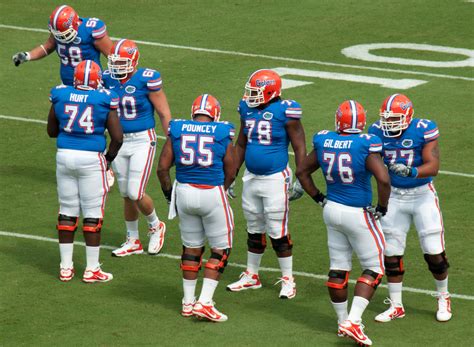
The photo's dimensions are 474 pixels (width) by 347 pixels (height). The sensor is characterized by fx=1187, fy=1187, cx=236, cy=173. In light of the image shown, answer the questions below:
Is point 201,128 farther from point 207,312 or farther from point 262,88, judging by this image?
point 207,312

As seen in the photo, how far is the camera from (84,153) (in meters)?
11.9

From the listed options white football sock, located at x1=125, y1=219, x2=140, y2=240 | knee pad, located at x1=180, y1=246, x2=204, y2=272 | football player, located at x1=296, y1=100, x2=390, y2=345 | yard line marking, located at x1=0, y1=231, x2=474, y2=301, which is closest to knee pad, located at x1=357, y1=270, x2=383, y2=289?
football player, located at x1=296, y1=100, x2=390, y2=345

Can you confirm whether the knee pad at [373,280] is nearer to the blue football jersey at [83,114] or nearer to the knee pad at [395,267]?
the knee pad at [395,267]

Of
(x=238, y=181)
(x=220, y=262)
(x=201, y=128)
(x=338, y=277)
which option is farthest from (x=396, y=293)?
(x=238, y=181)

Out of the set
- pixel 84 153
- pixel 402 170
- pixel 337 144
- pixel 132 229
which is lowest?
pixel 132 229

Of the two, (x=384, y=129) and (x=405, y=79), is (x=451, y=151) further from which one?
(x=384, y=129)

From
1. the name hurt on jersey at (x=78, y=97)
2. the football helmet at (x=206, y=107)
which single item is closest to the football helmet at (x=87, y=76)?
the name hurt on jersey at (x=78, y=97)

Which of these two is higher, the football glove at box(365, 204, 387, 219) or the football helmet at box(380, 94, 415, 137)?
the football helmet at box(380, 94, 415, 137)

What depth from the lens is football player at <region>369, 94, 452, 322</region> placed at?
36.3ft

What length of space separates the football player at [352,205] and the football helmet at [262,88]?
1103 mm

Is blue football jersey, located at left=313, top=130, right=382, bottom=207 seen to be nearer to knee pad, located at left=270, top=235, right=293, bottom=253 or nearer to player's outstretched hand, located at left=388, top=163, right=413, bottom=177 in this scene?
player's outstretched hand, located at left=388, top=163, right=413, bottom=177

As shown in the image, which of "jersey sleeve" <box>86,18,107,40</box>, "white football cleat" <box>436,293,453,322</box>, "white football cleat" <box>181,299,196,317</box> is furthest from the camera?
"jersey sleeve" <box>86,18,107,40</box>

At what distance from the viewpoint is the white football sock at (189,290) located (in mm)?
11164

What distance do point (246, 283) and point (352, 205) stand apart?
73.8 inches
